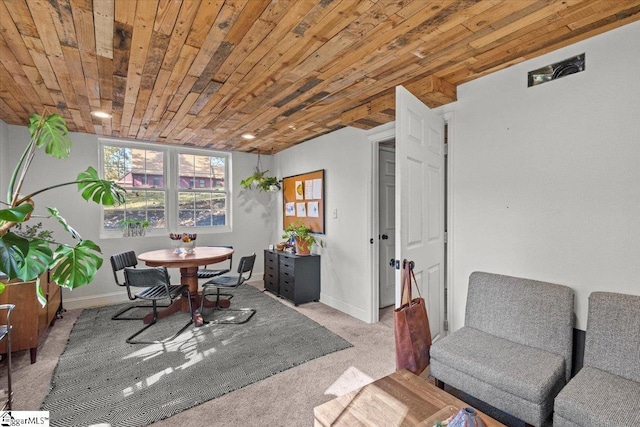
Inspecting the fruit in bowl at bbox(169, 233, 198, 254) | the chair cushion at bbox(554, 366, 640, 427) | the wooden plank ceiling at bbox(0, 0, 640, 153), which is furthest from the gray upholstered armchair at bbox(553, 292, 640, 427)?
the fruit in bowl at bbox(169, 233, 198, 254)

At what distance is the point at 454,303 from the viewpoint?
252 cm

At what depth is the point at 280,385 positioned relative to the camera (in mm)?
2197

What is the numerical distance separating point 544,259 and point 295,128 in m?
2.85

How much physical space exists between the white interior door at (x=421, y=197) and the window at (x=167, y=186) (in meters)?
3.69

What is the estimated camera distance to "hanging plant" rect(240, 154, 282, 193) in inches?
200

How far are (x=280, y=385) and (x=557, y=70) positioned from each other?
284 centimetres

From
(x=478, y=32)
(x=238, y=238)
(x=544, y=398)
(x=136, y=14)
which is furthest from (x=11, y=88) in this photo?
(x=544, y=398)

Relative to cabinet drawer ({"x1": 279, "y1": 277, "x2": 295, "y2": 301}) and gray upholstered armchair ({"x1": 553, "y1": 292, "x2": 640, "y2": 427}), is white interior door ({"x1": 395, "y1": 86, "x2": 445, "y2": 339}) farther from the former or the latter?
cabinet drawer ({"x1": 279, "y1": 277, "x2": 295, "y2": 301})

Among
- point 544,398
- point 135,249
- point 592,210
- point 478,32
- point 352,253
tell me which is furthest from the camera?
point 135,249

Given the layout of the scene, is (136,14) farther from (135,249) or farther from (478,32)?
(135,249)

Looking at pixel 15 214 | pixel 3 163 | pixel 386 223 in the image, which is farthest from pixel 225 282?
pixel 3 163

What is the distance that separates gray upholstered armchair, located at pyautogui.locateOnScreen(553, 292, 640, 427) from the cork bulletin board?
9.82 feet

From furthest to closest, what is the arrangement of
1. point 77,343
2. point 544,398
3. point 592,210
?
1. point 77,343
2. point 592,210
3. point 544,398

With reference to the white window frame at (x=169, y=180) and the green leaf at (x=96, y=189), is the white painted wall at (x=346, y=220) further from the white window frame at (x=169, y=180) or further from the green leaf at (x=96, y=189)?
the green leaf at (x=96, y=189)
